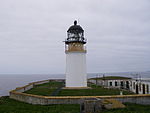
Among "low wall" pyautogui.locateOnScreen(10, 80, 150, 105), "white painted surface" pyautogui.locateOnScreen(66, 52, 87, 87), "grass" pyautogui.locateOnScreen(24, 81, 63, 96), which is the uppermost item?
"white painted surface" pyautogui.locateOnScreen(66, 52, 87, 87)

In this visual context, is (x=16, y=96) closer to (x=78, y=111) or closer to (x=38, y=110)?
(x=38, y=110)

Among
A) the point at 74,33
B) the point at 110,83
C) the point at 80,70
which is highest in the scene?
the point at 74,33

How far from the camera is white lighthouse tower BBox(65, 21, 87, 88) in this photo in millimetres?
29419

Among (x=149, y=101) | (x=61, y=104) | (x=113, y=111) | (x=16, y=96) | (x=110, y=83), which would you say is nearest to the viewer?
(x=113, y=111)

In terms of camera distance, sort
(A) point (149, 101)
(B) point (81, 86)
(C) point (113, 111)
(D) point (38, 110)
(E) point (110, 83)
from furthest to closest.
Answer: (E) point (110, 83) → (B) point (81, 86) → (A) point (149, 101) → (D) point (38, 110) → (C) point (113, 111)

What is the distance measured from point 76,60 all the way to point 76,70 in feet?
5.16

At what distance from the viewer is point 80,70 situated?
29.6 metres

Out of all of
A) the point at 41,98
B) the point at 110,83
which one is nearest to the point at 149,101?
the point at 41,98

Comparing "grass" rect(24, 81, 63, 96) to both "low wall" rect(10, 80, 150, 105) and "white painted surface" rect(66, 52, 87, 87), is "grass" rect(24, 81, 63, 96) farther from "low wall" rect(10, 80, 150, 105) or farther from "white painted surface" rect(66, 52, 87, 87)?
"low wall" rect(10, 80, 150, 105)

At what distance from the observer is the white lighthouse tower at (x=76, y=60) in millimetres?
29419

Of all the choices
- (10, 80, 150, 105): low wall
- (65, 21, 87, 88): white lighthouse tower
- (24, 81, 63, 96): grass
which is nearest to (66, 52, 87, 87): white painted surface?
(65, 21, 87, 88): white lighthouse tower

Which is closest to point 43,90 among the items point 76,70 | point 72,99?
point 76,70

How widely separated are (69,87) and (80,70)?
321 centimetres

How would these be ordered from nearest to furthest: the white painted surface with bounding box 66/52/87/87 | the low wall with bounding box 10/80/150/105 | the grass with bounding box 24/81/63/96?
the low wall with bounding box 10/80/150/105 < the grass with bounding box 24/81/63/96 < the white painted surface with bounding box 66/52/87/87
